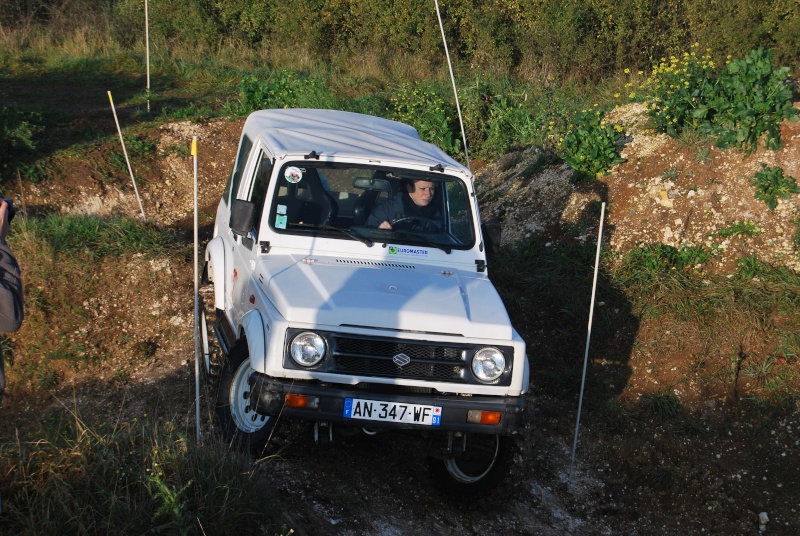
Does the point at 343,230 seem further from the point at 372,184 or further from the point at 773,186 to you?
the point at 773,186

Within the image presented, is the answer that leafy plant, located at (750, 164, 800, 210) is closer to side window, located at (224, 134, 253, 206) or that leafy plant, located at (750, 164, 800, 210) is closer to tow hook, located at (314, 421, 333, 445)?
side window, located at (224, 134, 253, 206)

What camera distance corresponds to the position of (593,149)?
32.6ft

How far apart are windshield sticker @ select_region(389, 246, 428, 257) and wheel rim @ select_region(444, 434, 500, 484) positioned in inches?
53.1

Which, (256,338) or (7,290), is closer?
(7,290)

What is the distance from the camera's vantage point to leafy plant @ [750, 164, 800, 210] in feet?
28.6

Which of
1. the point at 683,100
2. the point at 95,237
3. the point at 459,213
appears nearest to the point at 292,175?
the point at 459,213

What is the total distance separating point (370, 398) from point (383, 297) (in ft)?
2.01

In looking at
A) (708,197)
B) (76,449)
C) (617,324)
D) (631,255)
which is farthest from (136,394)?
(708,197)

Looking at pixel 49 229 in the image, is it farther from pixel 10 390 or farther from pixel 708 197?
pixel 708 197

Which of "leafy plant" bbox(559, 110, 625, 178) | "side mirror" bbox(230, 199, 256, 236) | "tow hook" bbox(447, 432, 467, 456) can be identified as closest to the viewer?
"tow hook" bbox(447, 432, 467, 456)

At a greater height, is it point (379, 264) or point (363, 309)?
point (379, 264)

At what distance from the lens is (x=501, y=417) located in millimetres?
5062

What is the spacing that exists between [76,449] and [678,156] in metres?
7.53

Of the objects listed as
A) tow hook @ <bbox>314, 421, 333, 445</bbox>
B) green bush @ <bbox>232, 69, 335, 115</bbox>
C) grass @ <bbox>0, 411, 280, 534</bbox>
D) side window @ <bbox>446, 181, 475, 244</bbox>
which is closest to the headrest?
side window @ <bbox>446, 181, 475, 244</bbox>
